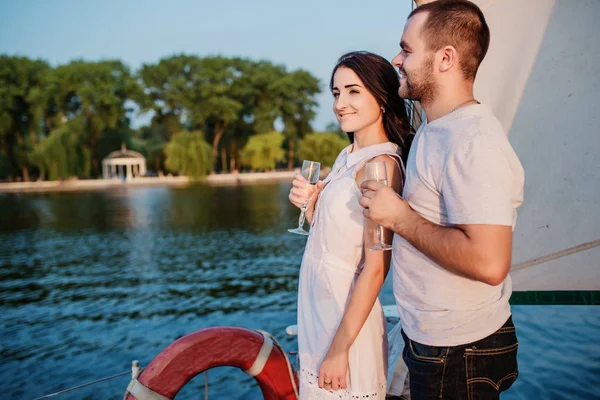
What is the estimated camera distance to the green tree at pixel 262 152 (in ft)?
149

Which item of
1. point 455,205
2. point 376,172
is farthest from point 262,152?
point 455,205

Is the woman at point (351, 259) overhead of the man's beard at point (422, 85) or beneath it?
beneath

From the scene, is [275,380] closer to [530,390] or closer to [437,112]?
[437,112]

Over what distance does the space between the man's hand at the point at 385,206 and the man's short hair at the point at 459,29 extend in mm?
347

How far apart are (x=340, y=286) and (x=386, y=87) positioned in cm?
63

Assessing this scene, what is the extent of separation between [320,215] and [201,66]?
4776cm

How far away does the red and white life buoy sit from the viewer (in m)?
1.99

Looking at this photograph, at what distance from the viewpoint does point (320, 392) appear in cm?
156

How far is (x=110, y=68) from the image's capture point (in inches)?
1697

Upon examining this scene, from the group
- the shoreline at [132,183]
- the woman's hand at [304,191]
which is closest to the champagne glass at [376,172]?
the woman's hand at [304,191]

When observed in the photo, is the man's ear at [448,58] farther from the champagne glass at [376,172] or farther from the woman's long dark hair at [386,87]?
the woman's long dark hair at [386,87]

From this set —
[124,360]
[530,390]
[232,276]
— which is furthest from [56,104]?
[530,390]

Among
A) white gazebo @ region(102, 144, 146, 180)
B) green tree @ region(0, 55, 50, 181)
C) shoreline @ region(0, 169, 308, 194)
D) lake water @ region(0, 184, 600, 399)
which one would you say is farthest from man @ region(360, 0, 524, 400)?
white gazebo @ region(102, 144, 146, 180)

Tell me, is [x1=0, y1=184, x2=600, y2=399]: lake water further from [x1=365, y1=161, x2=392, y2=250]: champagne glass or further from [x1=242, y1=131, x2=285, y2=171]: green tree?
[x1=242, y1=131, x2=285, y2=171]: green tree
